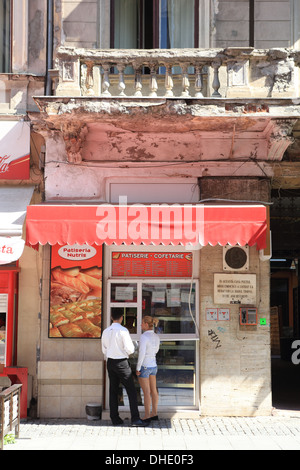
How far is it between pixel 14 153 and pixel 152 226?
2943mm

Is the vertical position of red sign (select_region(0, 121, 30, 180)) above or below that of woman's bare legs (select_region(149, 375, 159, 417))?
above

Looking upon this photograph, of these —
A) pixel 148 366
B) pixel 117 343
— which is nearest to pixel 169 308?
pixel 148 366

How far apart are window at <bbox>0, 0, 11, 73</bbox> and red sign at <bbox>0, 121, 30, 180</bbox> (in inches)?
56.4

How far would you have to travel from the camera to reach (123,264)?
9.87m

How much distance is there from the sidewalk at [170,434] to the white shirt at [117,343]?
108cm

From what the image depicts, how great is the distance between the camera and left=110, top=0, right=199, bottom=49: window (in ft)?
34.8

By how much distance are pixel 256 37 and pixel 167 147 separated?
8.32ft

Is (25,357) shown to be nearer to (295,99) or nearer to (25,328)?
(25,328)

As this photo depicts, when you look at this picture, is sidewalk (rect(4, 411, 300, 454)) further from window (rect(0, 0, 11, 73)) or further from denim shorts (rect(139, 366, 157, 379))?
window (rect(0, 0, 11, 73))

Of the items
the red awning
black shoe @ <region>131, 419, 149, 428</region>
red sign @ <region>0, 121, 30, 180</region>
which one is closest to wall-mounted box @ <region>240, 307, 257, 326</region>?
the red awning

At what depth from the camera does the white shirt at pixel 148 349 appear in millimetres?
8906

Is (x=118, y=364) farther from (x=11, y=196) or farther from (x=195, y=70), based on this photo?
(x=195, y=70)

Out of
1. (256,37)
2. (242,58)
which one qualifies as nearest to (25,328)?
(242,58)
